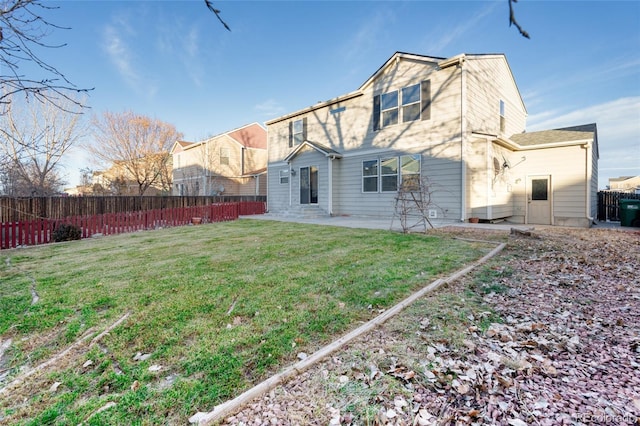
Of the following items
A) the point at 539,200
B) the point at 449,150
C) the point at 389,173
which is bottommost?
the point at 539,200

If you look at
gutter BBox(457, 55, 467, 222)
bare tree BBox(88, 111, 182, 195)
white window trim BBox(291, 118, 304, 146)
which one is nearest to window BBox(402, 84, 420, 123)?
gutter BBox(457, 55, 467, 222)

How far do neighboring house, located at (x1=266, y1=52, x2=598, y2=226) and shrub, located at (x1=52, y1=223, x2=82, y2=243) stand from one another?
8.37m

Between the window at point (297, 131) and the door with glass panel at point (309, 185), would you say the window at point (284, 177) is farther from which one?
the window at point (297, 131)

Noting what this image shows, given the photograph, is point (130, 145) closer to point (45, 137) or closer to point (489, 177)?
point (45, 137)

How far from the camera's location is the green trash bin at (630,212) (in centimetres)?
1060

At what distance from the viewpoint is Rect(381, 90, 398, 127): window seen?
1198 cm

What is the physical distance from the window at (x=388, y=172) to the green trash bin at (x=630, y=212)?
7.71m

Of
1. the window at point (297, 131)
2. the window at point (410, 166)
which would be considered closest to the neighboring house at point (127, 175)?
the window at point (297, 131)

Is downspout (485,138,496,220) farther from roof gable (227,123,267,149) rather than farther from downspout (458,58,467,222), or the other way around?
roof gable (227,123,267,149)

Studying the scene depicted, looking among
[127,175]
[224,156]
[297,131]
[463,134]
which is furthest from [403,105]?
[127,175]

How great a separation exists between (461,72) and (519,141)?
443cm

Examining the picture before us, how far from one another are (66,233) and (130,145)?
1975 cm

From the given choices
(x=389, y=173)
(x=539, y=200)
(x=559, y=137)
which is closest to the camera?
(x=559, y=137)

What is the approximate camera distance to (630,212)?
1073 cm
